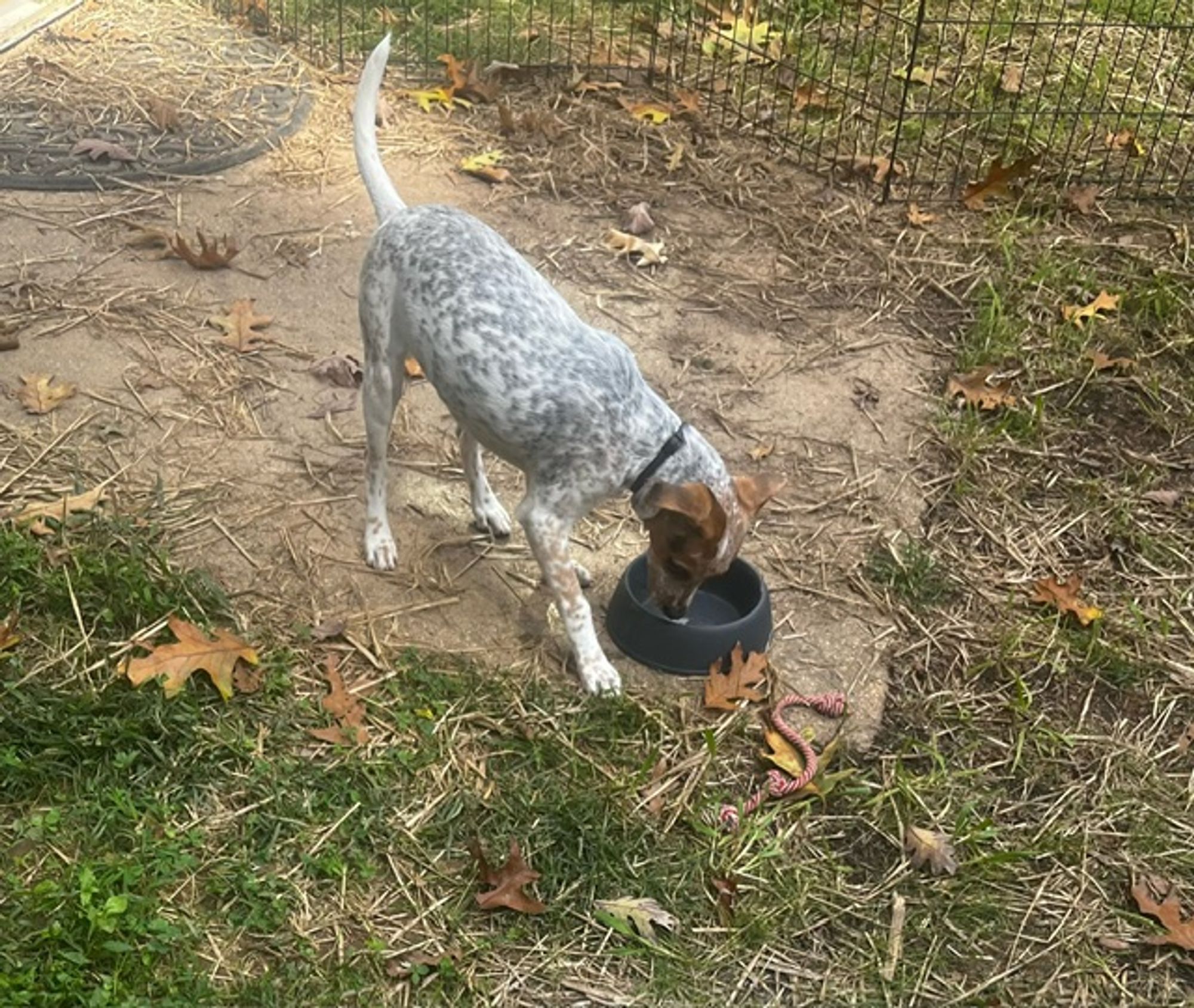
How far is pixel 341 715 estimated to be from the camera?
374cm

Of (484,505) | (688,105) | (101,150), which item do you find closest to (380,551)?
(484,505)

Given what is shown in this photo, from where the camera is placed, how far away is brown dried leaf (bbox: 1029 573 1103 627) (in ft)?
14.3

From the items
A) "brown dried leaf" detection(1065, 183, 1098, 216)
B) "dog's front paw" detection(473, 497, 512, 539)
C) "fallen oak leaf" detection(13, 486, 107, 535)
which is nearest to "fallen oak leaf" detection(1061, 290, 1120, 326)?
"brown dried leaf" detection(1065, 183, 1098, 216)

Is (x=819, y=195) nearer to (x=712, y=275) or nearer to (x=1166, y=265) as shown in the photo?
(x=712, y=275)

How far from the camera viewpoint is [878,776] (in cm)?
380

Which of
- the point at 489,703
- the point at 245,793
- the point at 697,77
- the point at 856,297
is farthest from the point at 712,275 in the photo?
the point at 245,793

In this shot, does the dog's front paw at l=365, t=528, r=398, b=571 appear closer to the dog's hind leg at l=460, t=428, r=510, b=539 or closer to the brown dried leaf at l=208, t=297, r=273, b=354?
the dog's hind leg at l=460, t=428, r=510, b=539

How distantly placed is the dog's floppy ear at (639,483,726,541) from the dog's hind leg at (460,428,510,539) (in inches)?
37.1

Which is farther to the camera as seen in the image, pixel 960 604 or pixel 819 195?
pixel 819 195

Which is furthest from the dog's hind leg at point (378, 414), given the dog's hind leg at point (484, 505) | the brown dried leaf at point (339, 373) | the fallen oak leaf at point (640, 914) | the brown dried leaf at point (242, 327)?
the fallen oak leaf at point (640, 914)

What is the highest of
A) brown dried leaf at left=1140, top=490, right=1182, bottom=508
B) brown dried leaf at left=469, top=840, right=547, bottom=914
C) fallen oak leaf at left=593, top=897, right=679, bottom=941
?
brown dried leaf at left=469, top=840, right=547, bottom=914

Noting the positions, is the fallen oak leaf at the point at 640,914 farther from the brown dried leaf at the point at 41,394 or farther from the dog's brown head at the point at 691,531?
the brown dried leaf at the point at 41,394

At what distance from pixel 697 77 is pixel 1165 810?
16.4 ft

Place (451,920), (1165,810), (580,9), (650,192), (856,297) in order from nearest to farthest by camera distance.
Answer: (451,920) < (1165,810) < (856,297) < (650,192) < (580,9)
